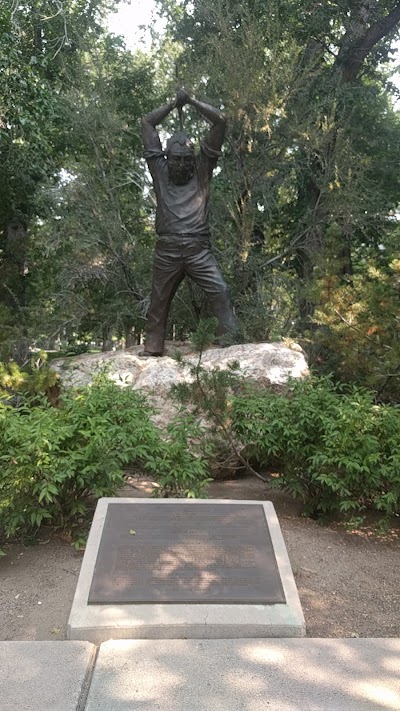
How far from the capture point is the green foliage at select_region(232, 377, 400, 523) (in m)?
3.87

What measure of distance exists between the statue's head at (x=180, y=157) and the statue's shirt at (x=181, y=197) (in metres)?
0.12

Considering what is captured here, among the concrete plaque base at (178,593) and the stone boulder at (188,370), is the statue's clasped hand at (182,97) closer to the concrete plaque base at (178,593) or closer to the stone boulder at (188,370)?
the stone boulder at (188,370)

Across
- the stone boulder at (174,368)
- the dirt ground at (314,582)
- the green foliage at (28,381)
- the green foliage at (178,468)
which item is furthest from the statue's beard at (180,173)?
the dirt ground at (314,582)

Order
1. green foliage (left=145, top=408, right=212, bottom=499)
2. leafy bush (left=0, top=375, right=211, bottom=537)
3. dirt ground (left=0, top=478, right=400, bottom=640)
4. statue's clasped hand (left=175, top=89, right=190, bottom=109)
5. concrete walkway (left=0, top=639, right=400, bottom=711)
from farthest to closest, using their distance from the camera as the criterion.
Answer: statue's clasped hand (left=175, top=89, right=190, bottom=109), green foliage (left=145, top=408, right=212, bottom=499), leafy bush (left=0, top=375, right=211, bottom=537), dirt ground (left=0, top=478, right=400, bottom=640), concrete walkway (left=0, top=639, right=400, bottom=711)

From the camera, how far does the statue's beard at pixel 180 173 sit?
21.8 feet

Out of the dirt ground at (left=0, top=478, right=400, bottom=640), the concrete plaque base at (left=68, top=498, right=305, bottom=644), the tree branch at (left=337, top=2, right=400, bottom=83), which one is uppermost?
the tree branch at (left=337, top=2, right=400, bottom=83)

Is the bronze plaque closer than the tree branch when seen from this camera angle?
Yes

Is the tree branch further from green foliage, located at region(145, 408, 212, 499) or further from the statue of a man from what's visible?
green foliage, located at region(145, 408, 212, 499)

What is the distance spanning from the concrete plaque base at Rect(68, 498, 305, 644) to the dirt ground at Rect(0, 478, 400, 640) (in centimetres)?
39

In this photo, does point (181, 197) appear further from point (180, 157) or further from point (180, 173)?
point (180, 157)

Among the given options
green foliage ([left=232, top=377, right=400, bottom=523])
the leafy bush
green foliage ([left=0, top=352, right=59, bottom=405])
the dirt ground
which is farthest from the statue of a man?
the dirt ground

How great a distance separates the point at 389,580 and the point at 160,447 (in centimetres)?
171

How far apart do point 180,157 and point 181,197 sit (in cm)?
47

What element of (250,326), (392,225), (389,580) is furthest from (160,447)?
(392,225)
